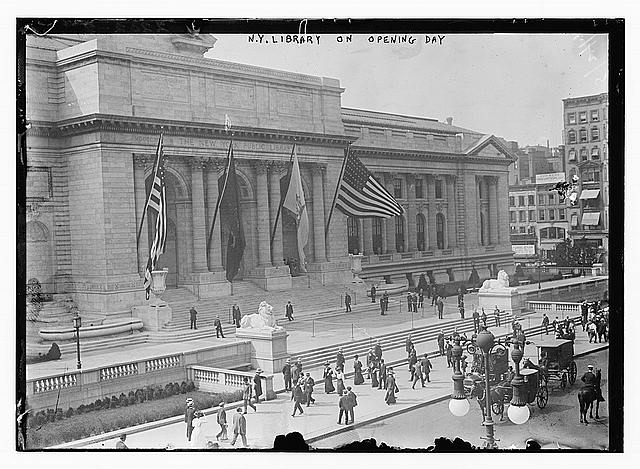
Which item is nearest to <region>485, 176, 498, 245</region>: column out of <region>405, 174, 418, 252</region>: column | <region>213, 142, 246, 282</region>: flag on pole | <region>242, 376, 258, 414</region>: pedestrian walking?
<region>405, 174, 418, 252</region>: column

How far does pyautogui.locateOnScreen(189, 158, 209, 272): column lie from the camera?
1407 cm

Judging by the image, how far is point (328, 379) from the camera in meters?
13.9

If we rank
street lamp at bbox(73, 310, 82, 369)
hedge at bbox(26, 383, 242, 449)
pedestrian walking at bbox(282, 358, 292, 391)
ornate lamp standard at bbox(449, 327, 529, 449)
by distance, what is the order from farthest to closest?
pedestrian walking at bbox(282, 358, 292, 391), street lamp at bbox(73, 310, 82, 369), hedge at bbox(26, 383, 242, 449), ornate lamp standard at bbox(449, 327, 529, 449)

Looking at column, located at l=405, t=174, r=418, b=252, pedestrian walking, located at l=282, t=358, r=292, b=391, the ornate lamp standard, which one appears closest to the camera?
the ornate lamp standard

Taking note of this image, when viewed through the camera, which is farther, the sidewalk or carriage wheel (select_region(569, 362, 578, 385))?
carriage wheel (select_region(569, 362, 578, 385))

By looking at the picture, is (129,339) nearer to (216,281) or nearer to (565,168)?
(216,281)

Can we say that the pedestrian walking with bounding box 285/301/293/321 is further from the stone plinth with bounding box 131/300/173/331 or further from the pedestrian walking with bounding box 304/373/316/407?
the stone plinth with bounding box 131/300/173/331

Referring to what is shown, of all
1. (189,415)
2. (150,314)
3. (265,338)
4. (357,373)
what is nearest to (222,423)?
(189,415)

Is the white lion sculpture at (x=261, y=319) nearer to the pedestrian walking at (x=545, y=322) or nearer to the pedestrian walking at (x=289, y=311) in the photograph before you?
the pedestrian walking at (x=289, y=311)

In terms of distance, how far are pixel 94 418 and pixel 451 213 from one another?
21.3ft

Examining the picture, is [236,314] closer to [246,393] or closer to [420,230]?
[246,393]

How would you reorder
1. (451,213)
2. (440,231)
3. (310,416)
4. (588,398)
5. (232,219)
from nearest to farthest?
1. (310,416)
2. (588,398)
3. (232,219)
4. (440,231)
5. (451,213)

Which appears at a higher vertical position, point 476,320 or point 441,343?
point 476,320

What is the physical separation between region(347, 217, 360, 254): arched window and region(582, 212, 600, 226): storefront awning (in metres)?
3.53
